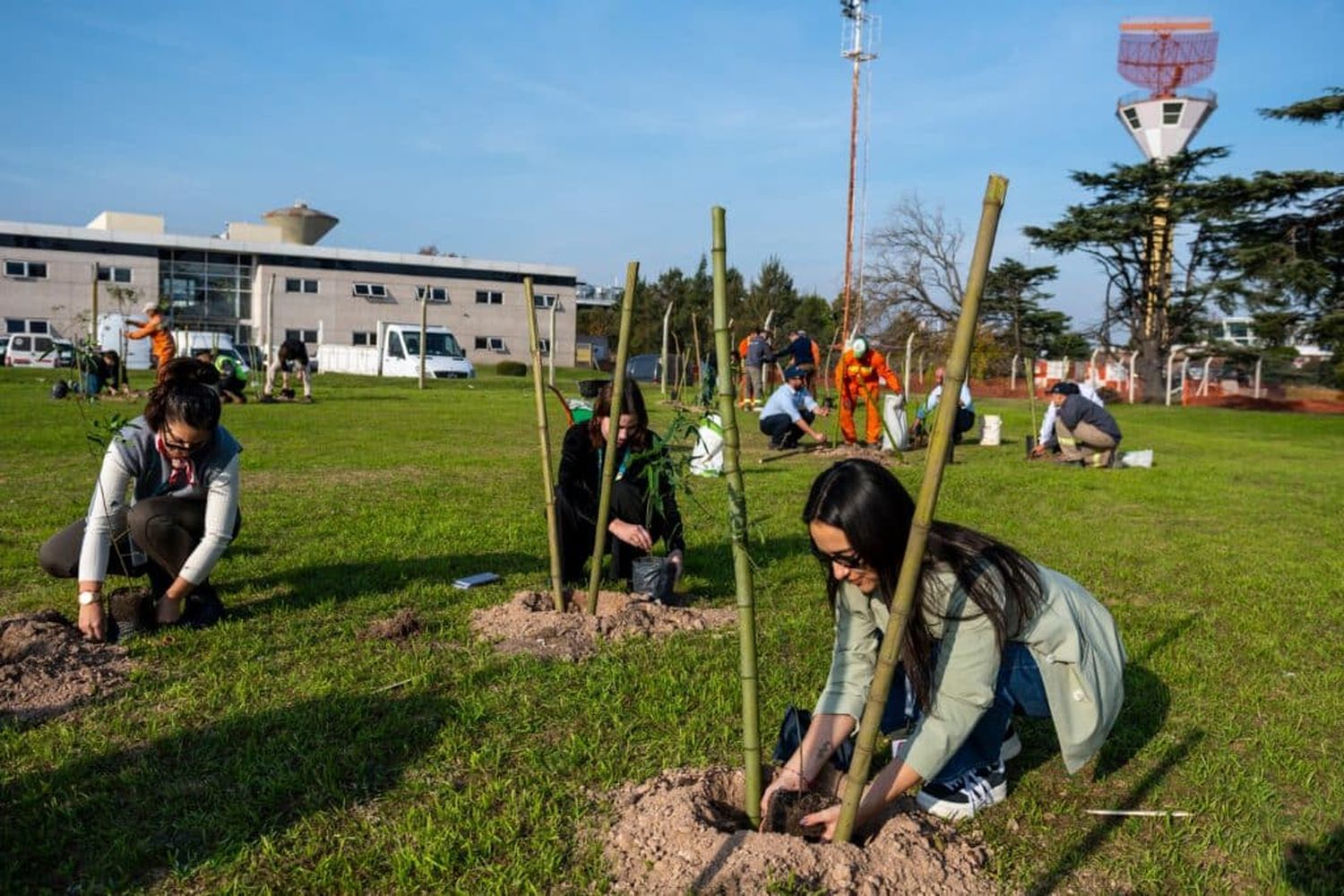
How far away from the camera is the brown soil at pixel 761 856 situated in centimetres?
244

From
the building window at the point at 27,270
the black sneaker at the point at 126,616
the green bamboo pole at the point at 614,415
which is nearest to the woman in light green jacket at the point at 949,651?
the green bamboo pole at the point at 614,415

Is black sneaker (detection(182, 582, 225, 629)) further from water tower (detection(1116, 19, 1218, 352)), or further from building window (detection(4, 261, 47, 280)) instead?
building window (detection(4, 261, 47, 280))

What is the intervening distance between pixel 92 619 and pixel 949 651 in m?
3.30

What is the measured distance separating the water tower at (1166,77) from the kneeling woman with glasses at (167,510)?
150ft

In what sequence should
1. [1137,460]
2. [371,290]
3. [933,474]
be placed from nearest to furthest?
[933,474] → [1137,460] → [371,290]

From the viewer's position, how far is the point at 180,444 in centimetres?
412

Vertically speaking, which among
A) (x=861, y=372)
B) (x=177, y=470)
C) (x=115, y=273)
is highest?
(x=115, y=273)

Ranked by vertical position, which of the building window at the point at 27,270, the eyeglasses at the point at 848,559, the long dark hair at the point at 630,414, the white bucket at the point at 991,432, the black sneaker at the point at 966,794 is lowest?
the black sneaker at the point at 966,794

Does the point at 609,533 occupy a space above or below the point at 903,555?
below

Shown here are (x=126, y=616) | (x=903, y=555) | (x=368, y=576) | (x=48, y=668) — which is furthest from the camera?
(x=368, y=576)

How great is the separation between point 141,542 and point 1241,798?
4.21 m

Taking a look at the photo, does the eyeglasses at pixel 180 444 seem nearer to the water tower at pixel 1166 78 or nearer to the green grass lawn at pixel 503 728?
the green grass lawn at pixel 503 728

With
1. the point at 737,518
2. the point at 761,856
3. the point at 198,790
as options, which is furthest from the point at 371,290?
the point at 761,856

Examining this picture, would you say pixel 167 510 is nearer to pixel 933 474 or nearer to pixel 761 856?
pixel 761 856
